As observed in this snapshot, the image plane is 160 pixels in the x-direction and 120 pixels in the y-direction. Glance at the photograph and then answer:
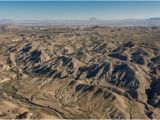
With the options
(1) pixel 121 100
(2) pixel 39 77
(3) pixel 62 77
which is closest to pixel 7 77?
(2) pixel 39 77

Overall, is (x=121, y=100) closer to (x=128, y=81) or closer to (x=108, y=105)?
(x=108, y=105)

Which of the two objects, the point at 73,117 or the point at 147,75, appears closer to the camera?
the point at 73,117

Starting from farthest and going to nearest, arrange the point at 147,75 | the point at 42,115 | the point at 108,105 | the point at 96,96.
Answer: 1. the point at 147,75
2. the point at 96,96
3. the point at 108,105
4. the point at 42,115

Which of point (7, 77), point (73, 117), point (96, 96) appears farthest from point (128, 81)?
point (7, 77)

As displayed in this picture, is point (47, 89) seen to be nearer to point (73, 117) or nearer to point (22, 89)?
point (22, 89)

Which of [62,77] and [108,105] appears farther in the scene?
[62,77]

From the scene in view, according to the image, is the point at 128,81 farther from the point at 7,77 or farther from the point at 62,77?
the point at 7,77

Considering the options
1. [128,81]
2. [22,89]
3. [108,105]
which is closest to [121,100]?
[108,105]

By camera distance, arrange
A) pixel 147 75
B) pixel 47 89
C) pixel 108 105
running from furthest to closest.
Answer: pixel 147 75
pixel 47 89
pixel 108 105

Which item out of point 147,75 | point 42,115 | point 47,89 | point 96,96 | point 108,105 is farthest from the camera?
point 147,75
